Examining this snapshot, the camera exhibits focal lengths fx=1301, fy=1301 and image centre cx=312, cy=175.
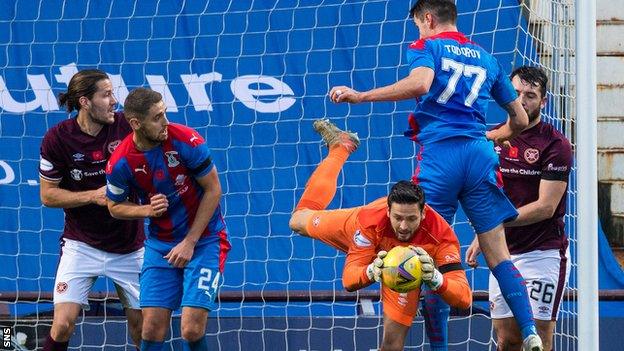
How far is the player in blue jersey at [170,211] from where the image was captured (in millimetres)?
6375

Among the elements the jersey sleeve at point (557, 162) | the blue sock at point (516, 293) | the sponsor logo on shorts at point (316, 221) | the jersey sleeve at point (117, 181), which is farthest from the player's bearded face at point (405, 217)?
the jersey sleeve at point (117, 181)

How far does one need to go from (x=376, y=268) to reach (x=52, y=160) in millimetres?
2196

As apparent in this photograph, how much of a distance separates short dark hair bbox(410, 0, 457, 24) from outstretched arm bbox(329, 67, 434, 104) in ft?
1.52

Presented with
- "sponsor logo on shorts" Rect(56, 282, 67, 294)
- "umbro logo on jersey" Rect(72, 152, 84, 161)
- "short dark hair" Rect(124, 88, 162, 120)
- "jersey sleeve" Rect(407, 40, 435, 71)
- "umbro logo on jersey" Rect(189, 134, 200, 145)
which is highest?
"jersey sleeve" Rect(407, 40, 435, 71)

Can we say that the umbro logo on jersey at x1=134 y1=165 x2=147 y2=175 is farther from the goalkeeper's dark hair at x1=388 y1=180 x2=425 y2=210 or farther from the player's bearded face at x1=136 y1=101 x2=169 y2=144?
the goalkeeper's dark hair at x1=388 y1=180 x2=425 y2=210

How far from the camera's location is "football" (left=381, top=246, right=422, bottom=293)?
18.5ft

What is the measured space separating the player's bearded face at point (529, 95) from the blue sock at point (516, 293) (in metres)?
1.04

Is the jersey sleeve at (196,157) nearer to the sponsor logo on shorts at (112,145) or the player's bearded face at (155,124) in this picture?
the player's bearded face at (155,124)

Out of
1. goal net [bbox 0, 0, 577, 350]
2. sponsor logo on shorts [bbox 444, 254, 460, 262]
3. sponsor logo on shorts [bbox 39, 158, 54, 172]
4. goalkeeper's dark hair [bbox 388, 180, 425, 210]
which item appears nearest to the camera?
goalkeeper's dark hair [bbox 388, 180, 425, 210]

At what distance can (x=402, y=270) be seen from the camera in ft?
18.5

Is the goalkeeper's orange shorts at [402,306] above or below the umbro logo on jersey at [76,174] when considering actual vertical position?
below

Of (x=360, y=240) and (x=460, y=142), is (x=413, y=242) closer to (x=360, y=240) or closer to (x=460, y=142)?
(x=360, y=240)

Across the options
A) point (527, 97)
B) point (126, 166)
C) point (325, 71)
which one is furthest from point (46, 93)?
point (527, 97)

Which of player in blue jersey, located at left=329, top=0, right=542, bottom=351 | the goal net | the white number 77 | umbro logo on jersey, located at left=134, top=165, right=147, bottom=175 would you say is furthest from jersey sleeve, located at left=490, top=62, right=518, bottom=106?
the goal net
